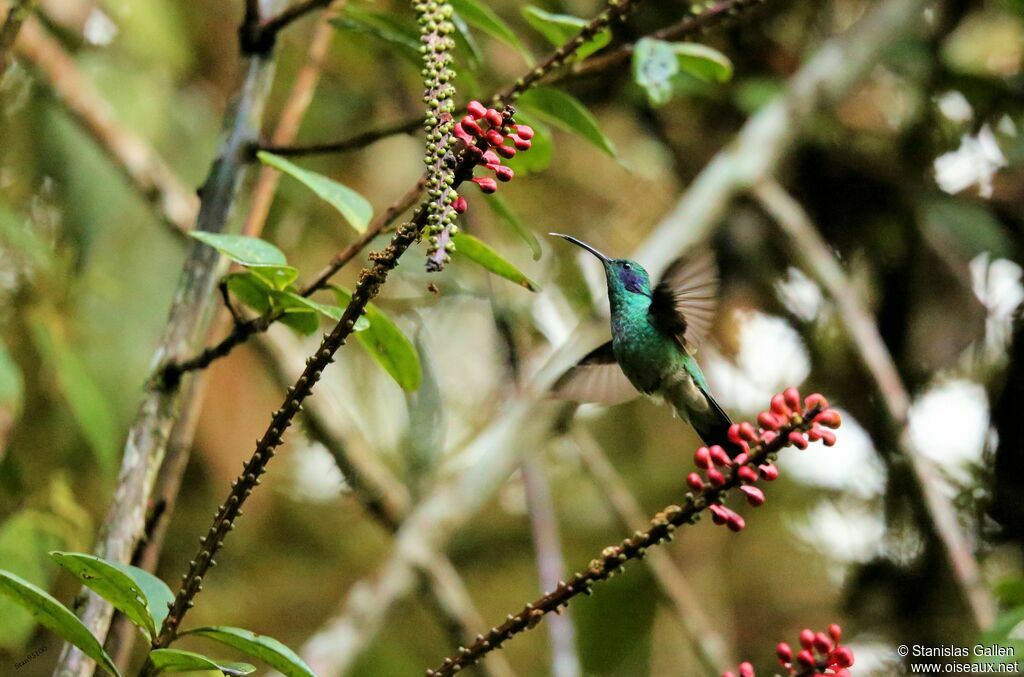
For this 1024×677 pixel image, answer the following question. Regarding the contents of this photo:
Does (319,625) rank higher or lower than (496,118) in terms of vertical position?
higher

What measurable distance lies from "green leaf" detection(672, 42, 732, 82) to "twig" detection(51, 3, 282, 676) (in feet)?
1.89

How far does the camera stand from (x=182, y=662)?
81 centimetres

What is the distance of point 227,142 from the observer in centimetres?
129

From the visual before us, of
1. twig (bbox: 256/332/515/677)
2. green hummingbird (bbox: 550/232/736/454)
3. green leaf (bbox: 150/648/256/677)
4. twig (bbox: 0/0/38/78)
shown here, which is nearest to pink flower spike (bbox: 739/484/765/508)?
green leaf (bbox: 150/648/256/677)

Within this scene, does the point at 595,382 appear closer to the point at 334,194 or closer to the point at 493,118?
the point at 334,194

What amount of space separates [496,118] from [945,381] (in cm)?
257

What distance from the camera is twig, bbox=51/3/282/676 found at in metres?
1.08

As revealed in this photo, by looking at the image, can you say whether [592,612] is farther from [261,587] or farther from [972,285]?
[972,285]

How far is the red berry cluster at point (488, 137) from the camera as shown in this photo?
0.77 m

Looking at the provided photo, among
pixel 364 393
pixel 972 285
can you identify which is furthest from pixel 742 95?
pixel 364 393

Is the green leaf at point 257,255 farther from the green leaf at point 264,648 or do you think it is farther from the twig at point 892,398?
the twig at point 892,398

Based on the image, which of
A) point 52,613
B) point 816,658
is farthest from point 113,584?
point 816,658

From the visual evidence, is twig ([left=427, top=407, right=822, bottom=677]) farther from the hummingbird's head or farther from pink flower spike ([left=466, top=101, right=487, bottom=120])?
the hummingbird's head

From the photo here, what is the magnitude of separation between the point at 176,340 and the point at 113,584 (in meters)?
0.39
